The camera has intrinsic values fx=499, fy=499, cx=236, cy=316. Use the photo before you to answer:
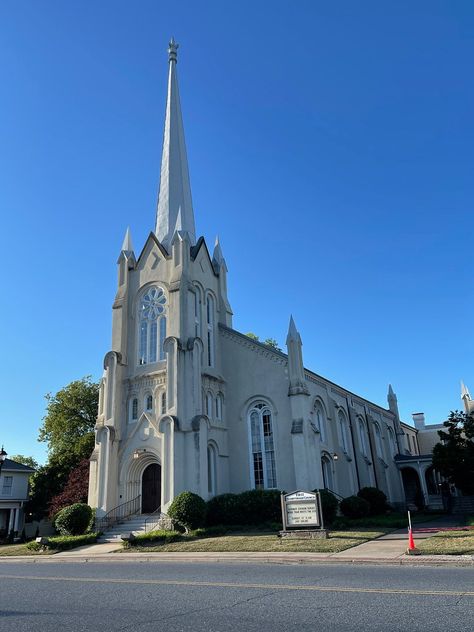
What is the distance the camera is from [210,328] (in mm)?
32625

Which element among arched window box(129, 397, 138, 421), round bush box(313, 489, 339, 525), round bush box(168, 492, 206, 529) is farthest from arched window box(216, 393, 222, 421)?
round bush box(313, 489, 339, 525)

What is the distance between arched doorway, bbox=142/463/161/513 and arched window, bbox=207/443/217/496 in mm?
2862

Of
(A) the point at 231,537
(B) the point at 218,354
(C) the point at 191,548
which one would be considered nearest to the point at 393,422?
(B) the point at 218,354

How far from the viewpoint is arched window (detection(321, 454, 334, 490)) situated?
31.1m

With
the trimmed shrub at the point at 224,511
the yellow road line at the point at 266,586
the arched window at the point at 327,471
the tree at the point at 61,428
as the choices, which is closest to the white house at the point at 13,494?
the tree at the point at 61,428

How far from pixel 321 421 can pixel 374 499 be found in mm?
5920

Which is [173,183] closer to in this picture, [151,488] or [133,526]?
[151,488]

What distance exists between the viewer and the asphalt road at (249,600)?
6516 mm

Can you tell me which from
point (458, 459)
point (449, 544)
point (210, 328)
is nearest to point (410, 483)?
point (458, 459)

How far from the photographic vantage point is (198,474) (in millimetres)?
25594

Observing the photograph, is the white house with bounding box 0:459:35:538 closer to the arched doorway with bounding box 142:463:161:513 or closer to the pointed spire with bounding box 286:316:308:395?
the arched doorway with bounding box 142:463:161:513

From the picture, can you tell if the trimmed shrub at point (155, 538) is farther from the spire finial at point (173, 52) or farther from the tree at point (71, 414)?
the spire finial at point (173, 52)

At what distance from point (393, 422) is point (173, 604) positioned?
46.9m

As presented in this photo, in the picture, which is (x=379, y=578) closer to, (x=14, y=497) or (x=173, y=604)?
(x=173, y=604)
